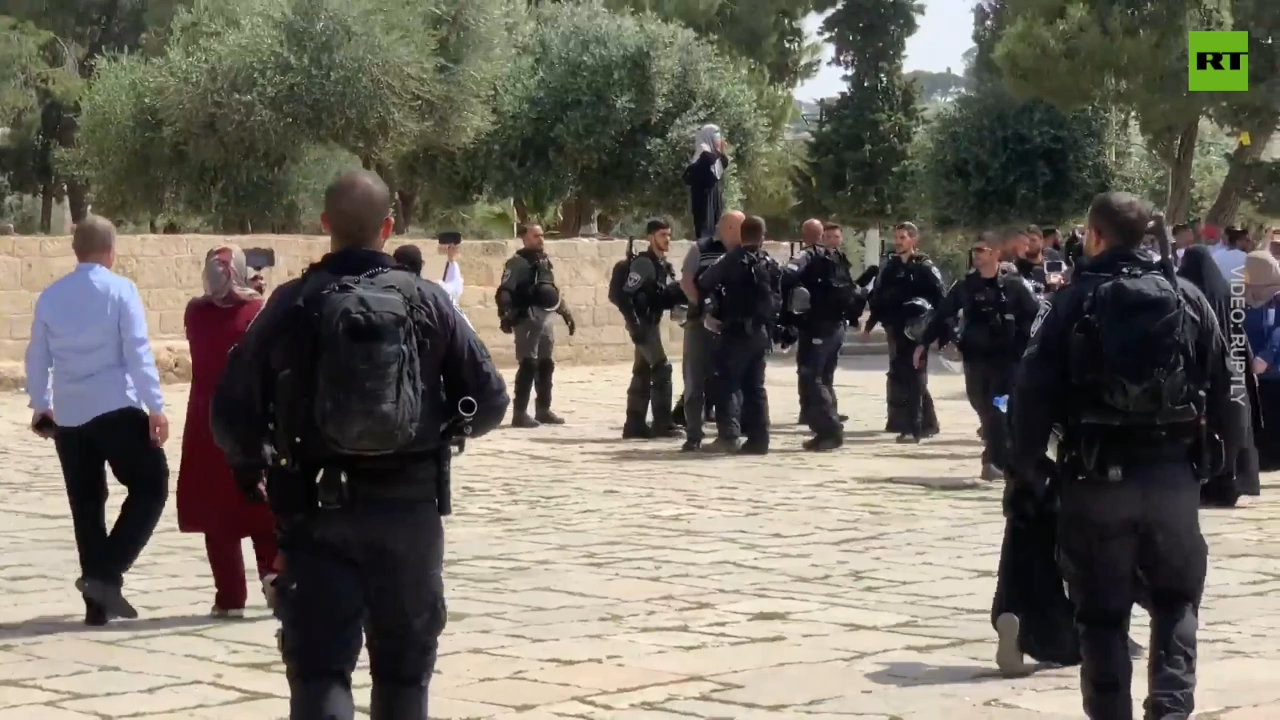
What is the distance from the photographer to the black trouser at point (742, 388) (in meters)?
14.6

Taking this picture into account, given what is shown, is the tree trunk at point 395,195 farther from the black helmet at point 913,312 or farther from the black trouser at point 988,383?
the black trouser at point 988,383

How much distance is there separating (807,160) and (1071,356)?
52.3 metres

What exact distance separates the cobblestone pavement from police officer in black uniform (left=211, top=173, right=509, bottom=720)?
→ 1.64 m

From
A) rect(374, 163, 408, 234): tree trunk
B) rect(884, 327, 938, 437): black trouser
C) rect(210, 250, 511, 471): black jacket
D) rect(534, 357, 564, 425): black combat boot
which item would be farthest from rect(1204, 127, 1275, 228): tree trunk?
rect(210, 250, 511, 471): black jacket

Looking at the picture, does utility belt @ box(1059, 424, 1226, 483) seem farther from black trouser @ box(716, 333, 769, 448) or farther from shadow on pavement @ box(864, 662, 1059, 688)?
black trouser @ box(716, 333, 769, 448)

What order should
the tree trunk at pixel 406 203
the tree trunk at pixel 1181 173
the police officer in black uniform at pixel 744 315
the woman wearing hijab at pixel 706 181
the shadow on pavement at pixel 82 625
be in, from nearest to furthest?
the shadow on pavement at pixel 82 625, the police officer in black uniform at pixel 744 315, the woman wearing hijab at pixel 706 181, the tree trunk at pixel 1181 173, the tree trunk at pixel 406 203

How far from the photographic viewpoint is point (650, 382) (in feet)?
53.4

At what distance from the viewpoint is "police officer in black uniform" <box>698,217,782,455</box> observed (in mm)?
14391

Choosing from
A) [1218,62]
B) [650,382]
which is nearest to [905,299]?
[650,382]

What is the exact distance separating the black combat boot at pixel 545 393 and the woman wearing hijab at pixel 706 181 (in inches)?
69.3

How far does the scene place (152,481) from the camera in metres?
8.26

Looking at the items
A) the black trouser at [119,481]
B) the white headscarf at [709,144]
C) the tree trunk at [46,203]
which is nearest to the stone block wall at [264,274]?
the white headscarf at [709,144]

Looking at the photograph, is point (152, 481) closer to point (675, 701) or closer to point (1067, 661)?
point (675, 701)

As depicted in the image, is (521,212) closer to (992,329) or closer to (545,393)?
(545,393)
